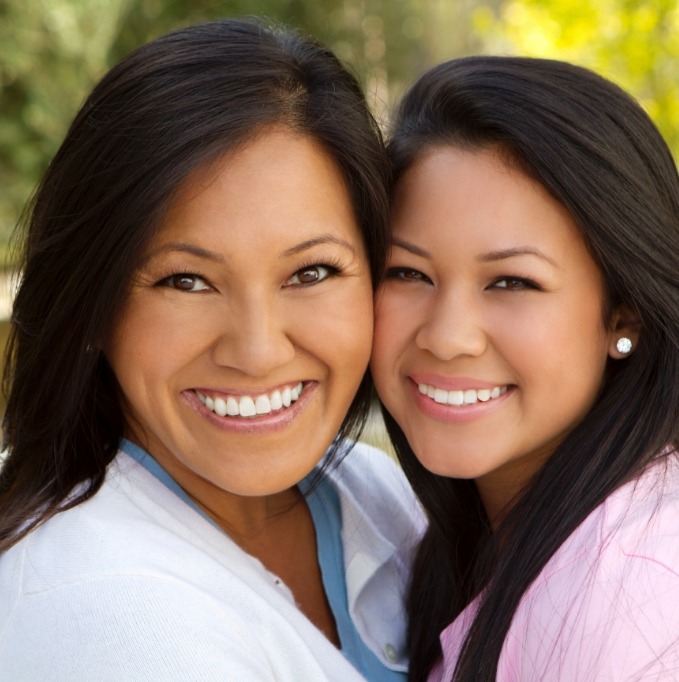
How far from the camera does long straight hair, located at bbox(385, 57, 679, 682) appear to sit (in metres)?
1.94

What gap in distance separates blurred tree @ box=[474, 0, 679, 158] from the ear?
3.00m

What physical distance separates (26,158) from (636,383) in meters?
6.59

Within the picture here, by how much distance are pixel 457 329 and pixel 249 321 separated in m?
0.44

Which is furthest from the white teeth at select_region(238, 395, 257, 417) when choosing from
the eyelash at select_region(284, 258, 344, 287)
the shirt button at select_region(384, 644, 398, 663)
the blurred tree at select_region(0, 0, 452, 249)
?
the blurred tree at select_region(0, 0, 452, 249)

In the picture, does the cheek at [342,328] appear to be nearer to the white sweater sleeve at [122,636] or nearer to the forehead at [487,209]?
the forehead at [487,209]

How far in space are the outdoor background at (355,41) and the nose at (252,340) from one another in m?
0.82

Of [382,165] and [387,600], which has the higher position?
[382,165]

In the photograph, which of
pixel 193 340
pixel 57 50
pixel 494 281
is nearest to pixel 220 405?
pixel 193 340

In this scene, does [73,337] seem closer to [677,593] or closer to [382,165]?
[382,165]

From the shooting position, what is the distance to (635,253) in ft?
6.66

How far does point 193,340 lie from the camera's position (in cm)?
193

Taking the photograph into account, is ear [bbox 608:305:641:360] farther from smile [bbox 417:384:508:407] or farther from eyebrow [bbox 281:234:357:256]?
eyebrow [bbox 281:234:357:256]

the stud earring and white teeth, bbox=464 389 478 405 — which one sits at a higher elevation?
the stud earring

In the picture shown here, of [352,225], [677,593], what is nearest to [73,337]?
[352,225]
